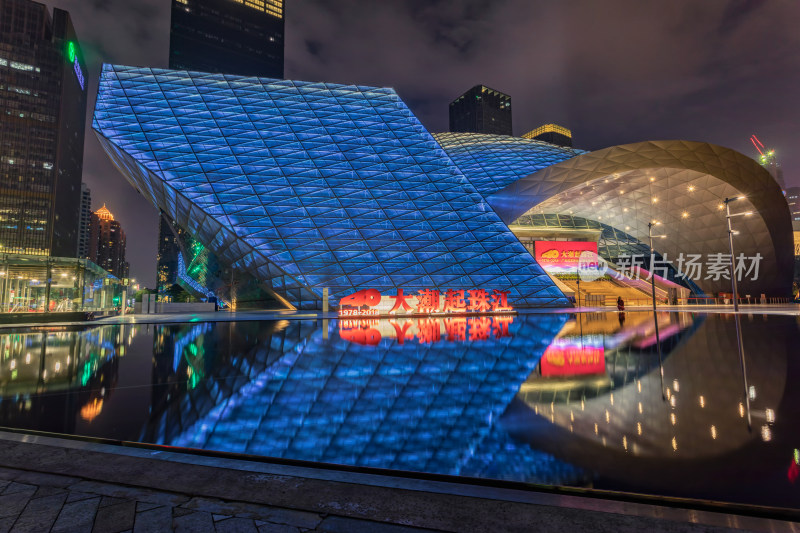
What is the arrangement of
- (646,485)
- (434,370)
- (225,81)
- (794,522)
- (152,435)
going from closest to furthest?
1. (794,522)
2. (646,485)
3. (152,435)
4. (434,370)
5. (225,81)

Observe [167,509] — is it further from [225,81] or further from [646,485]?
[225,81]

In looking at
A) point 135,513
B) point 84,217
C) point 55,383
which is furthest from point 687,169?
point 84,217

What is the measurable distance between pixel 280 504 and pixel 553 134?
7987 inches

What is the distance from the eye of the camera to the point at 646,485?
2.61 meters

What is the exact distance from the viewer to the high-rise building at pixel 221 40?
136250 millimetres

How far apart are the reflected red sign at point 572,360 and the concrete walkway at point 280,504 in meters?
4.46

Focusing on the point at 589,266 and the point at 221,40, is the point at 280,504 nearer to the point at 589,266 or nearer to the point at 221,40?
the point at 589,266

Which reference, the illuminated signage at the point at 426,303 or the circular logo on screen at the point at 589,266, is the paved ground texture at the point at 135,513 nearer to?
the illuminated signage at the point at 426,303

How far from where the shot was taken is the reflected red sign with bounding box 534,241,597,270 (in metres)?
43.3

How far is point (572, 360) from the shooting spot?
313 inches

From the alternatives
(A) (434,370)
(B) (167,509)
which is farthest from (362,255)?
(B) (167,509)

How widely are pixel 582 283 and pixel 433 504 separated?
4607 cm

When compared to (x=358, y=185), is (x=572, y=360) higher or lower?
lower

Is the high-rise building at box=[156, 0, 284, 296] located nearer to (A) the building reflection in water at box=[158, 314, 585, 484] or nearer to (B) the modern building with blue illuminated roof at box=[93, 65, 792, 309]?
(B) the modern building with blue illuminated roof at box=[93, 65, 792, 309]
